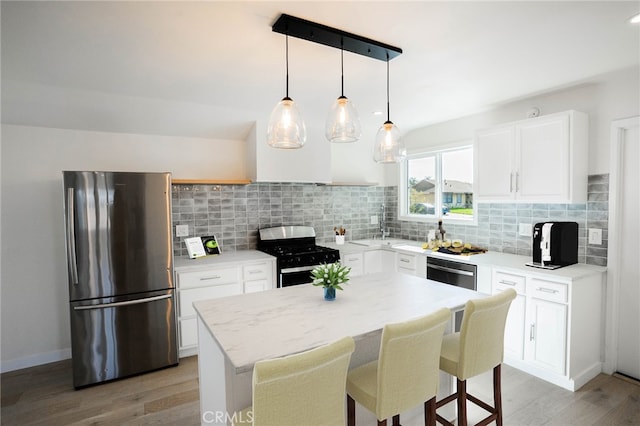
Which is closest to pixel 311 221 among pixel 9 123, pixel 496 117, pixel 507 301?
pixel 496 117

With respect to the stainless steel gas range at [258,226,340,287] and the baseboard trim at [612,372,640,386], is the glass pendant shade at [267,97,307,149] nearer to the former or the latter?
the stainless steel gas range at [258,226,340,287]

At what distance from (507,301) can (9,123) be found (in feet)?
13.5

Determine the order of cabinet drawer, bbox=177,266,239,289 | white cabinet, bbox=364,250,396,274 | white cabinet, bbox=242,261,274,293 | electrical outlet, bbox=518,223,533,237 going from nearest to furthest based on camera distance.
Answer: cabinet drawer, bbox=177,266,239,289, electrical outlet, bbox=518,223,533,237, white cabinet, bbox=242,261,274,293, white cabinet, bbox=364,250,396,274

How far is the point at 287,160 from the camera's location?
12.3 ft

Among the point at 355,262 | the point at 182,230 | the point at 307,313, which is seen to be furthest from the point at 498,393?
the point at 182,230

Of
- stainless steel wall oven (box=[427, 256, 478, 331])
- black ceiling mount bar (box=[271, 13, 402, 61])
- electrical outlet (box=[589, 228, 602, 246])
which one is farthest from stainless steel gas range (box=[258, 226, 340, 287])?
electrical outlet (box=[589, 228, 602, 246])

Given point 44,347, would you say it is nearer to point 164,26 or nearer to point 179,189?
point 179,189

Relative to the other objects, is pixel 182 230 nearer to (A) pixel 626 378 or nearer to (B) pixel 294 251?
(B) pixel 294 251

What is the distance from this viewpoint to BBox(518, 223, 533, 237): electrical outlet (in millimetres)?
3254

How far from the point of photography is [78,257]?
2633 mm

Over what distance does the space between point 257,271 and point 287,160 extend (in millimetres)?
1275

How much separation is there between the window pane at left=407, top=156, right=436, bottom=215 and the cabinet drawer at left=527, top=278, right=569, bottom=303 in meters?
1.85

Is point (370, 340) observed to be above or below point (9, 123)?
below

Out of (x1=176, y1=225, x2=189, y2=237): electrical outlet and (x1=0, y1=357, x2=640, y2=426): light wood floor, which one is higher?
(x1=176, y1=225, x2=189, y2=237): electrical outlet
